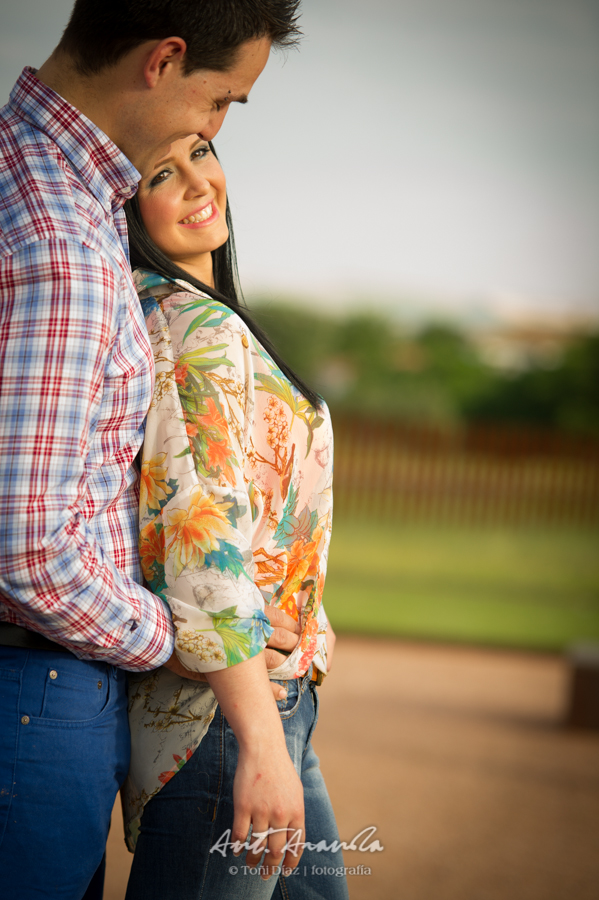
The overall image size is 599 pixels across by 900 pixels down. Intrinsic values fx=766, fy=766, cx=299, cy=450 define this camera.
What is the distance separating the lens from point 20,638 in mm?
1081

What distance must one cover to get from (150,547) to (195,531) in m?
0.09

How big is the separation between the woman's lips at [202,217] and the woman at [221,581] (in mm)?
33

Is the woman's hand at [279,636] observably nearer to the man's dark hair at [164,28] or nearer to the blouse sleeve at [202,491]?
the blouse sleeve at [202,491]

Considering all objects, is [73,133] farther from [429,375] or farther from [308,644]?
[429,375]

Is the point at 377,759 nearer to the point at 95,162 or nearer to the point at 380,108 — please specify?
the point at 95,162

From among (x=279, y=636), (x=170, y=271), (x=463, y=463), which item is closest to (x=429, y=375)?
(x=463, y=463)

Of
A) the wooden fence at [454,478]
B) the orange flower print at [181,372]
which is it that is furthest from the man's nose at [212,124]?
the wooden fence at [454,478]

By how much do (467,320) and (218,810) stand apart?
11.0m

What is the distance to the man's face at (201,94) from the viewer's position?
3.55ft

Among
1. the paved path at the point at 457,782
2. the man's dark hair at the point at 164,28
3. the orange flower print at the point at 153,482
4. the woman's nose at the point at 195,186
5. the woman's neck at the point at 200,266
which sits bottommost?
the paved path at the point at 457,782

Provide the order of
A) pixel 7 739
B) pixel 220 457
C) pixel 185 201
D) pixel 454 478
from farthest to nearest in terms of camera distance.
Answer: pixel 454 478 < pixel 185 201 < pixel 220 457 < pixel 7 739

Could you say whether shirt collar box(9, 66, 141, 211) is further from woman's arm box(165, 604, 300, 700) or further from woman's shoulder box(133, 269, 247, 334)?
woman's arm box(165, 604, 300, 700)

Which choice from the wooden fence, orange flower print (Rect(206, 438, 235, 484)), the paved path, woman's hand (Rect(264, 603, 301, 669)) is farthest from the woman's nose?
the wooden fence

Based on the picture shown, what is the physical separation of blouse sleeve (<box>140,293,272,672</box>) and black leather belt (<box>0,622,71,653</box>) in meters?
0.18
